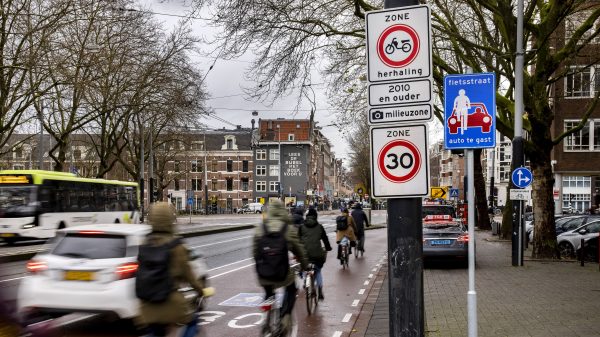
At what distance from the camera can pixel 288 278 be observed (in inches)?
274

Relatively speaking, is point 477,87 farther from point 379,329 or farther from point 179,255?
point 379,329

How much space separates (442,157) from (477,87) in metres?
146

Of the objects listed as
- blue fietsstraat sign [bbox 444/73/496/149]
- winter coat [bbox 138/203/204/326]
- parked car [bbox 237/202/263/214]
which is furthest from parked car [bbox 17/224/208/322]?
parked car [bbox 237/202/263/214]

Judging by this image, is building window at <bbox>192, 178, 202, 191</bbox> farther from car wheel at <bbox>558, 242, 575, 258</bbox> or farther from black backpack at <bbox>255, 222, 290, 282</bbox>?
black backpack at <bbox>255, 222, 290, 282</bbox>

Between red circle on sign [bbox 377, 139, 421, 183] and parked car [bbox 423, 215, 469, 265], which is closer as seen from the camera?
red circle on sign [bbox 377, 139, 421, 183]

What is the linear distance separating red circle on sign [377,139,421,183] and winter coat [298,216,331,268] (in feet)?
21.8

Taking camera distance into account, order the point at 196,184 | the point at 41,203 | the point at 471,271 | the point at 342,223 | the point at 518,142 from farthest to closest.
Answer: the point at 196,184, the point at 41,203, the point at 518,142, the point at 342,223, the point at 471,271

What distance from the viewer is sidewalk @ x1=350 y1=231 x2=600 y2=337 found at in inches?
336

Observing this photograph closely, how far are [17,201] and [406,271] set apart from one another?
2421cm

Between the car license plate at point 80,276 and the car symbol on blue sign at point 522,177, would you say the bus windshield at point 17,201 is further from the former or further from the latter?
the car symbol on blue sign at point 522,177

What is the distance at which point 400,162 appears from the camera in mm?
4176

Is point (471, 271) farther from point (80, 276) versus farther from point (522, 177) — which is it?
point (522, 177)

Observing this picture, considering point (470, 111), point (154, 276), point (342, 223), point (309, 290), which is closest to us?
point (154, 276)

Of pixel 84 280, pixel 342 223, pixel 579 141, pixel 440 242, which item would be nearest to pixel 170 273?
pixel 84 280
